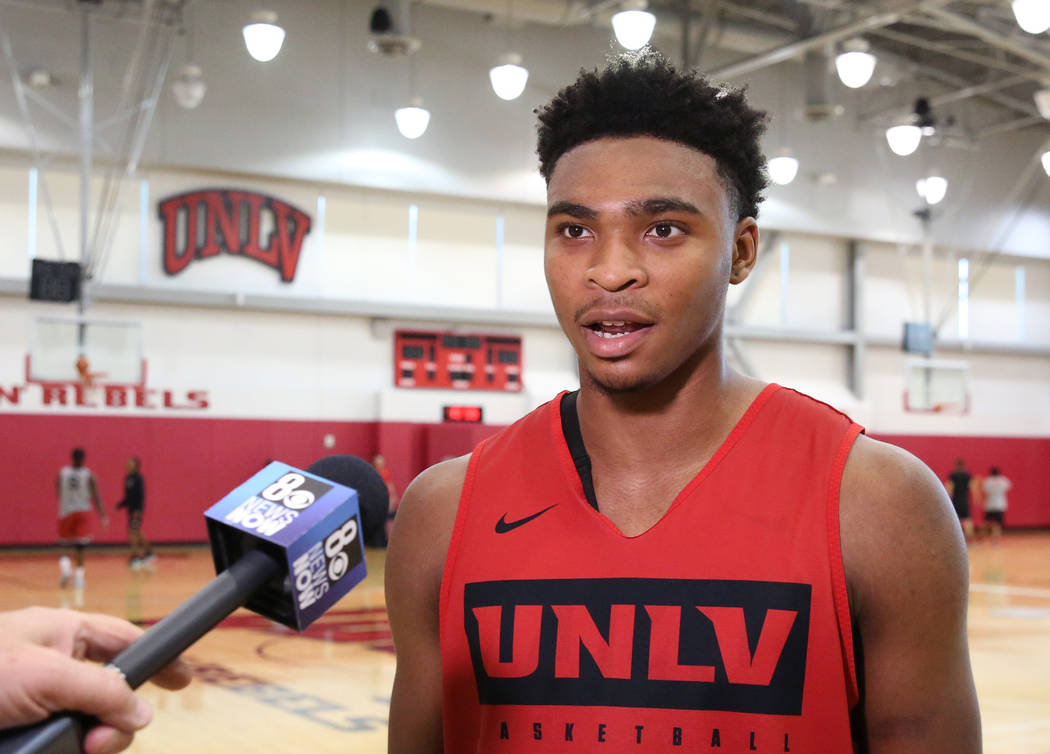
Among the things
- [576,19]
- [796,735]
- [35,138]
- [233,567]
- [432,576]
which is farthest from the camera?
[576,19]

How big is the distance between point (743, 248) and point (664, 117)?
0.87 feet

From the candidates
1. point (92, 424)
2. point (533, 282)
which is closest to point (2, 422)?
point (92, 424)

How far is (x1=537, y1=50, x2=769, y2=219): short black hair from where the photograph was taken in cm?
187

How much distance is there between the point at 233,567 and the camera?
1.14 m

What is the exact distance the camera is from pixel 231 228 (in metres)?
16.1

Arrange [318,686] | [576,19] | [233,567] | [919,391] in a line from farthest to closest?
[919,391]
[576,19]
[318,686]
[233,567]

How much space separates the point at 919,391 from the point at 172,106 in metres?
11.8

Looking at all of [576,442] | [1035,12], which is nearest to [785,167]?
[1035,12]

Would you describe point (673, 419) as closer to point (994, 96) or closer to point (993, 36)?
point (993, 36)

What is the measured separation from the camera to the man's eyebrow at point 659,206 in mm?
1792

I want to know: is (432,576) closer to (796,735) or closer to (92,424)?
(796,735)

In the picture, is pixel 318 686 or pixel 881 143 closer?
pixel 318 686

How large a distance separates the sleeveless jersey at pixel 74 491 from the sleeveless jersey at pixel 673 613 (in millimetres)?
10929

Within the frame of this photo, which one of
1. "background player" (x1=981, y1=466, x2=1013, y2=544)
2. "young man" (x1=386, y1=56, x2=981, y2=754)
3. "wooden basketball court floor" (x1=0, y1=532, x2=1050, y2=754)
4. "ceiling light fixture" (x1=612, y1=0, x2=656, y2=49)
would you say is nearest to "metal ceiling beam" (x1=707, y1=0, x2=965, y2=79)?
"ceiling light fixture" (x1=612, y1=0, x2=656, y2=49)
